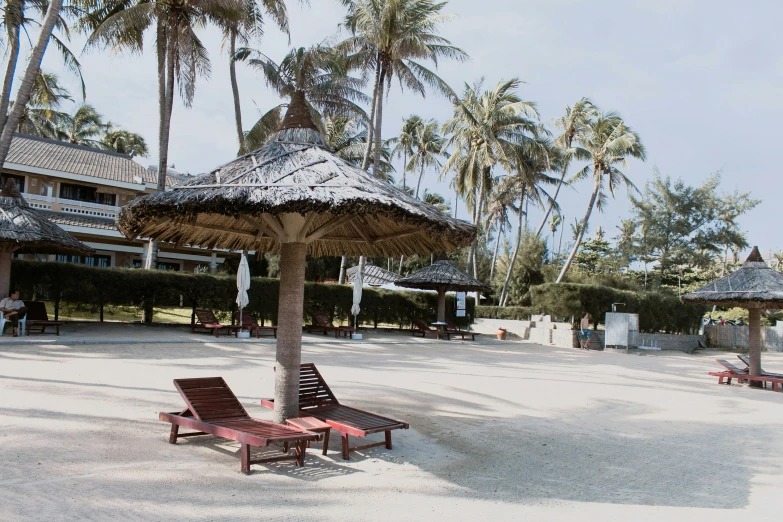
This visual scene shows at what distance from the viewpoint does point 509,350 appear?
21547 mm

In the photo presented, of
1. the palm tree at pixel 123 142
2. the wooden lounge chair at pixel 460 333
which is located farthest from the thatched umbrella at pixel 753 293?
the palm tree at pixel 123 142

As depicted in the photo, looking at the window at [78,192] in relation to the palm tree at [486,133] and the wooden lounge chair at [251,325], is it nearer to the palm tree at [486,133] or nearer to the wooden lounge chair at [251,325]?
the wooden lounge chair at [251,325]

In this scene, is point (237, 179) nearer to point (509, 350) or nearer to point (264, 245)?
point (264, 245)

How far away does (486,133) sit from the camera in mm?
32281

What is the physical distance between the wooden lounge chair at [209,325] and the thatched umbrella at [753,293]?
1327cm

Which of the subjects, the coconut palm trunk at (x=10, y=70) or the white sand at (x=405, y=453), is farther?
the coconut palm trunk at (x=10, y=70)

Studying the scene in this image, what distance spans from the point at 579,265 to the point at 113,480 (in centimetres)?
5777

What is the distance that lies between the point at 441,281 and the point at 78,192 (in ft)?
65.5

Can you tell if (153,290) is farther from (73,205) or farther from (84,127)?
(84,127)

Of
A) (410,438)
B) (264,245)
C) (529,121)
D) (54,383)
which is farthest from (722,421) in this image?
(529,121)

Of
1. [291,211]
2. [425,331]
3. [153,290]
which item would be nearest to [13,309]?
[153,290]

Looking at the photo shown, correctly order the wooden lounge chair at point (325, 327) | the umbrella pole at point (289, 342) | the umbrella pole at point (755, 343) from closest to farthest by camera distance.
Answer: the umbrella pole at point (289, 342), the umbrella pole at point (755, 343), the wooden lounge chair at point (325, 327)

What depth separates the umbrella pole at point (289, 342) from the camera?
6527 mm

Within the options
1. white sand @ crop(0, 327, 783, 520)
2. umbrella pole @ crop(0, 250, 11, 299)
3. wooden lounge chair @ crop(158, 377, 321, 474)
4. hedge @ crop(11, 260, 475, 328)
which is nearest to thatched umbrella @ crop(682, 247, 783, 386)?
white sand @ crop(0, 327, 783, 520)
